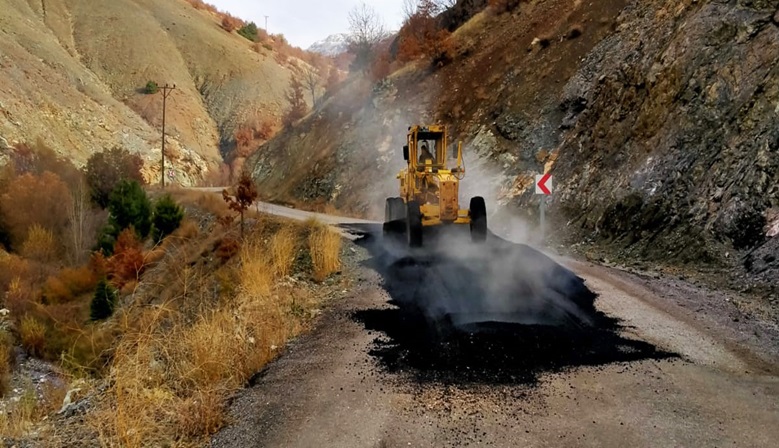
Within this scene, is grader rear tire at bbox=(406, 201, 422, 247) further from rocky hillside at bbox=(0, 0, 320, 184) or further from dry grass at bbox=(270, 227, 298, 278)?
rocky hillside at bbox=(0, 0, 320, 184)

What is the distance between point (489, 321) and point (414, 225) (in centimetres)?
516

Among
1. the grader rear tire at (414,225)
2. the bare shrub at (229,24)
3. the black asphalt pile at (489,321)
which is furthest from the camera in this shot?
the bare shrub at (229,24)

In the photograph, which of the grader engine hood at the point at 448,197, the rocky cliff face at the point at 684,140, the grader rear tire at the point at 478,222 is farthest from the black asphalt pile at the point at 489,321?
the rocky cliff face at the point at 684,140

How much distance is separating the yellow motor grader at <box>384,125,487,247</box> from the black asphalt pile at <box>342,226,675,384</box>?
3.11 ft

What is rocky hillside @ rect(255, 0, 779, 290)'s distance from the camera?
435 inches

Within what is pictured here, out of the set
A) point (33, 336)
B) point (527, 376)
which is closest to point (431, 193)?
point (527, 376)

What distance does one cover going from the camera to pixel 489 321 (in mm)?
7574

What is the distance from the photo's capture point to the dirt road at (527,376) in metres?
4.59

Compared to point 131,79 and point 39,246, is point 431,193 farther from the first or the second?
point 131,79

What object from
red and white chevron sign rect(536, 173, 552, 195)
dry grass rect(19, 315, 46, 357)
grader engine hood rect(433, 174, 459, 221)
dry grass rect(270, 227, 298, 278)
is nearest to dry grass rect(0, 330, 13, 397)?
dry grass rect(19, 315, 46, 357)

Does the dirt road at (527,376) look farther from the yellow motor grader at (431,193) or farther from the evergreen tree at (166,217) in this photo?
the evergreen tree at (166,217)

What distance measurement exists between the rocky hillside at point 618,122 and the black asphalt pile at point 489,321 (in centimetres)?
325

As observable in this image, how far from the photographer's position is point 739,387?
5.39m

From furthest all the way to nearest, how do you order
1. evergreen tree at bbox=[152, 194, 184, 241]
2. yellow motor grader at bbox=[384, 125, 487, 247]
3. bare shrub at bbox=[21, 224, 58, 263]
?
bare shrub at bbox=[21, 224, 58, 263], evergreen tree at bbox=[152, 194, 184, 241], yellow motor grader at bbox=[384, 125, 487, 247]
